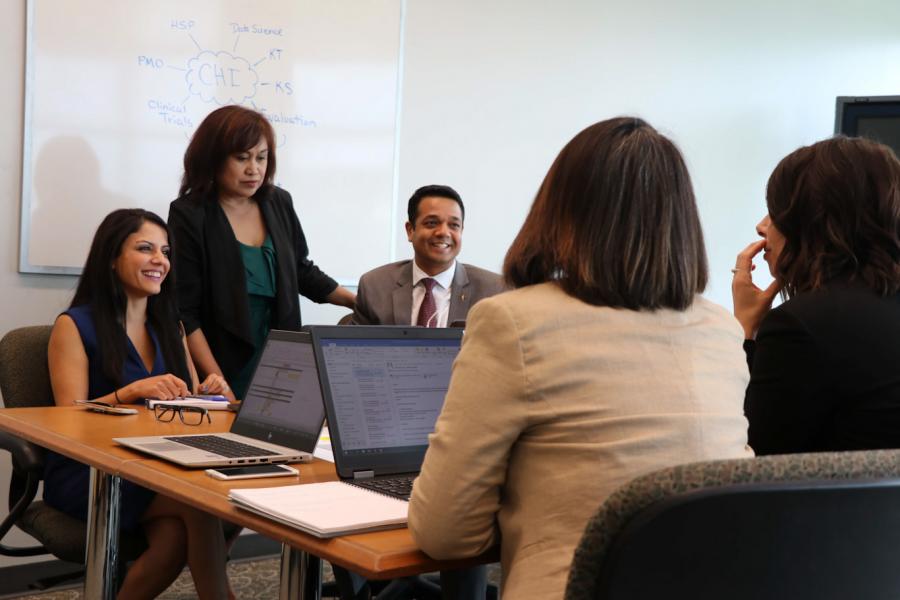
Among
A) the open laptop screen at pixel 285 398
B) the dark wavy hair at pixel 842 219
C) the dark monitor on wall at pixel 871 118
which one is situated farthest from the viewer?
the dark monitor on wall at pixel 871 118

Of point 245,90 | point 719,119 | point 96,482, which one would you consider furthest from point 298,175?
point 719,119

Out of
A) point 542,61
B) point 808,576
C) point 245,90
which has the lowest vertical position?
point 808,576

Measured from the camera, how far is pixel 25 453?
240cm

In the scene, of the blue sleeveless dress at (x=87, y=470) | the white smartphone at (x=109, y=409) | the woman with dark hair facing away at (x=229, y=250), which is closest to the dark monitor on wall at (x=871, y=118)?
the woman with dark hair facing away at (x=229, y=250)

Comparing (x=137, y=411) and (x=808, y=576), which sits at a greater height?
(x=808, y=576)

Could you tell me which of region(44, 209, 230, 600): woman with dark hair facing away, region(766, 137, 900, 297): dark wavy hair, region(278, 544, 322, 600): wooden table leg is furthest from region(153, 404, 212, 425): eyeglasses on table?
region(766, 137, 900, 297): dark wavy hair

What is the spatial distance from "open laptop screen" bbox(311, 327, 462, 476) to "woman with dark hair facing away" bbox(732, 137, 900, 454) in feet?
1.89

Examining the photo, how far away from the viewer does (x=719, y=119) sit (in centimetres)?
522

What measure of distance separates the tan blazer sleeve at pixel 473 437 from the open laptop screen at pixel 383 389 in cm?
44

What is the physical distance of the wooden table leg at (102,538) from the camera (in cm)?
210

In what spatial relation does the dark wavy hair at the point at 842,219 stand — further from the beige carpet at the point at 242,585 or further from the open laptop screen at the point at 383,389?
the beige carpet at the point at 242,585

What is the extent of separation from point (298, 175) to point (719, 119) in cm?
242

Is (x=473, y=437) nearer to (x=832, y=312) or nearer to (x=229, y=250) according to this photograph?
(x=832, y=312)

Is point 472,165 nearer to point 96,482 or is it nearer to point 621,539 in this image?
point 96,482
